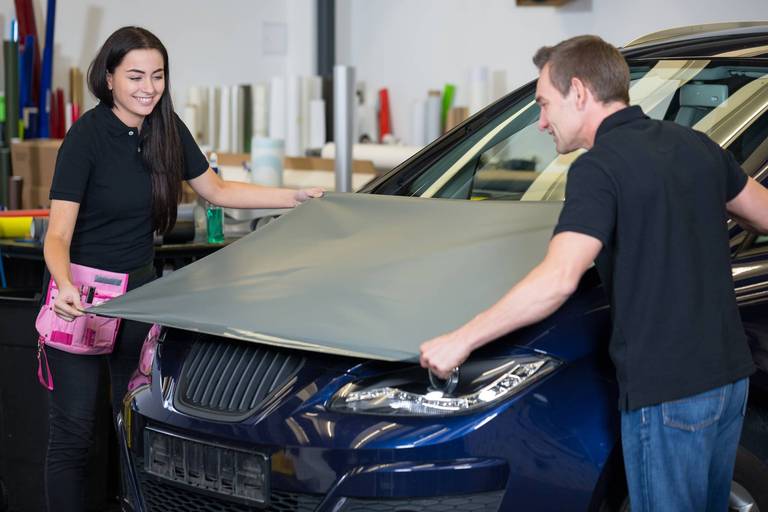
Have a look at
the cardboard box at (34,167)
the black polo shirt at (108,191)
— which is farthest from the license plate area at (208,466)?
the cardboard box at (34,167)

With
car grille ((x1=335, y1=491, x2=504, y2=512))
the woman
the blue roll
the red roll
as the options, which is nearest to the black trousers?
the woman

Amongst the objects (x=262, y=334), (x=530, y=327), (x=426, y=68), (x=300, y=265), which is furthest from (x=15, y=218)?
(x=426, y=68)

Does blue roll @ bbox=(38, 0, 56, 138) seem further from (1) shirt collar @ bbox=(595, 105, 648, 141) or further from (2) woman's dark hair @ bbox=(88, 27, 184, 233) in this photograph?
(1) shirt collar @ bbox=(595, 105, 648, 141)

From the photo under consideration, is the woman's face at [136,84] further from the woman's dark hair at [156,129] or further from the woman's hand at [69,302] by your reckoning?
the woman's hand at [69,302]

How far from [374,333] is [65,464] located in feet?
3.50

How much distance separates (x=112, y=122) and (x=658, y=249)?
4.61ft

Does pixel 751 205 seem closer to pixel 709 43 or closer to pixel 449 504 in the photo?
pixel 449 504

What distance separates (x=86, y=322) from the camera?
2.65m

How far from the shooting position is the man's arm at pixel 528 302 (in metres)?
1.81

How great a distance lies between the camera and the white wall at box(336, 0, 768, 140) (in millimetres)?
6215

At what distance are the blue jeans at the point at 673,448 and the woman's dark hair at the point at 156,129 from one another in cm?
133

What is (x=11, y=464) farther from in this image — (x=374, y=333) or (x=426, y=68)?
(x=426, y=68)

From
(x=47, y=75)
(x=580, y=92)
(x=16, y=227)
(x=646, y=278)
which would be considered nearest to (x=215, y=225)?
(x=16, y=227)

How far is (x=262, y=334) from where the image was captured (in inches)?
82.4
